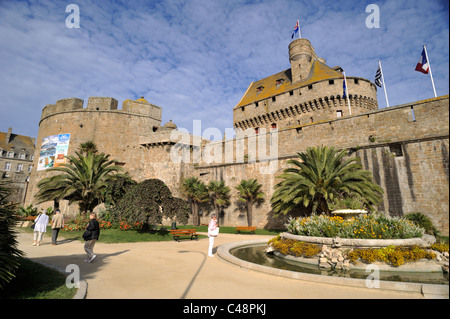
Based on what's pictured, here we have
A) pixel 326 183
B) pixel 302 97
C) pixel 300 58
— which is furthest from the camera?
pixel 300 58

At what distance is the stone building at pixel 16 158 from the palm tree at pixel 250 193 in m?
47.5

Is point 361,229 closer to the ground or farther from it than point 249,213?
closer to the ground

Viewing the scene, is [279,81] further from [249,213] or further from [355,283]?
[355,283]

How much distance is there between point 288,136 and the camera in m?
21.3

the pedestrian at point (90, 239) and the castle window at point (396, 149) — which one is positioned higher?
the castle window at point (396, 149)

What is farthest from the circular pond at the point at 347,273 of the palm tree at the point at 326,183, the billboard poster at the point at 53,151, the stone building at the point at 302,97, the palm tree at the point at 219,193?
the billboard poster at the point at 53,151

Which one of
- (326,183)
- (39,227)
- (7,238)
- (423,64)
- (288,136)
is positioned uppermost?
(423,64)

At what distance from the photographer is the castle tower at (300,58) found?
3005 centimetres

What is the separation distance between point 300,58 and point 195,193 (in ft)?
71.9

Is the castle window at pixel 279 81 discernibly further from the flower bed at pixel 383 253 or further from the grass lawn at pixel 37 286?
the grass lawn at pixel 37 286

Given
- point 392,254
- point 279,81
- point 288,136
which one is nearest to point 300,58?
point 279,81

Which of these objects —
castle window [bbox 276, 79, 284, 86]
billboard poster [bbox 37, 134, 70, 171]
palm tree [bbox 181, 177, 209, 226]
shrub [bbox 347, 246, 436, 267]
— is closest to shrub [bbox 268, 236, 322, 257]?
shrub [bbox 347, 246, 436, 267]

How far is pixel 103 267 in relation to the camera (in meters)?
6.81
